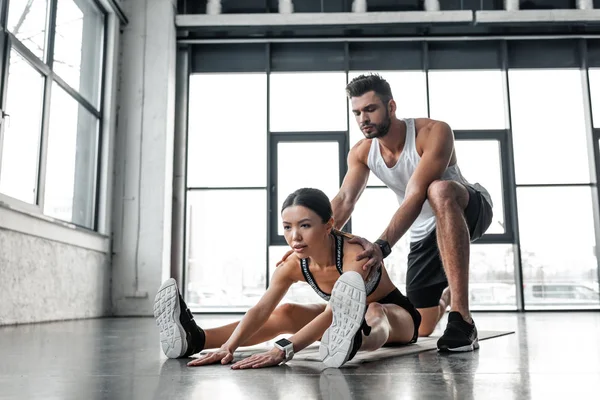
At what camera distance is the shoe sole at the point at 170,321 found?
5.65ft

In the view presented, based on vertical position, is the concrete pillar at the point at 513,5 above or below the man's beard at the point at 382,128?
above

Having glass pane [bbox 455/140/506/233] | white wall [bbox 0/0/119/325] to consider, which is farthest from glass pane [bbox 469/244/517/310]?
white wall [bbox 0/0/119/325]

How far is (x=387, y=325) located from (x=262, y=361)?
505mm

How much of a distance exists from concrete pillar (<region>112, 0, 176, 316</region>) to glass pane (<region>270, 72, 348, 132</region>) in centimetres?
109

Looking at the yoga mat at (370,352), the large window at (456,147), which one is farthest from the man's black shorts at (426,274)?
the large window at (456,147)

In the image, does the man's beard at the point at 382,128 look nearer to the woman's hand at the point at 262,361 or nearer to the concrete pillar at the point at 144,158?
the woman's hand at the point at 262,361

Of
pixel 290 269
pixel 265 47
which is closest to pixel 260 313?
pixel 290 269

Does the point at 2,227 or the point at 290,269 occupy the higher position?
the point at 2,227

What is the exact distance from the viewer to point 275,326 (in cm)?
194

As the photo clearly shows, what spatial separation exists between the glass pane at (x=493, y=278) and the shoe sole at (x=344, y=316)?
445 cm

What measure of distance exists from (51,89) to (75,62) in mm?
771

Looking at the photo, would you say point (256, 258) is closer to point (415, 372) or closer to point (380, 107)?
point (380, 107)

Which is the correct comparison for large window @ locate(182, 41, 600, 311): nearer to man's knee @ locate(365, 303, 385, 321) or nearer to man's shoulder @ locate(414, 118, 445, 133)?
man's shoulder @ locate(414, 118, 445, 133)

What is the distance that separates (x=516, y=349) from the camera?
191cm
